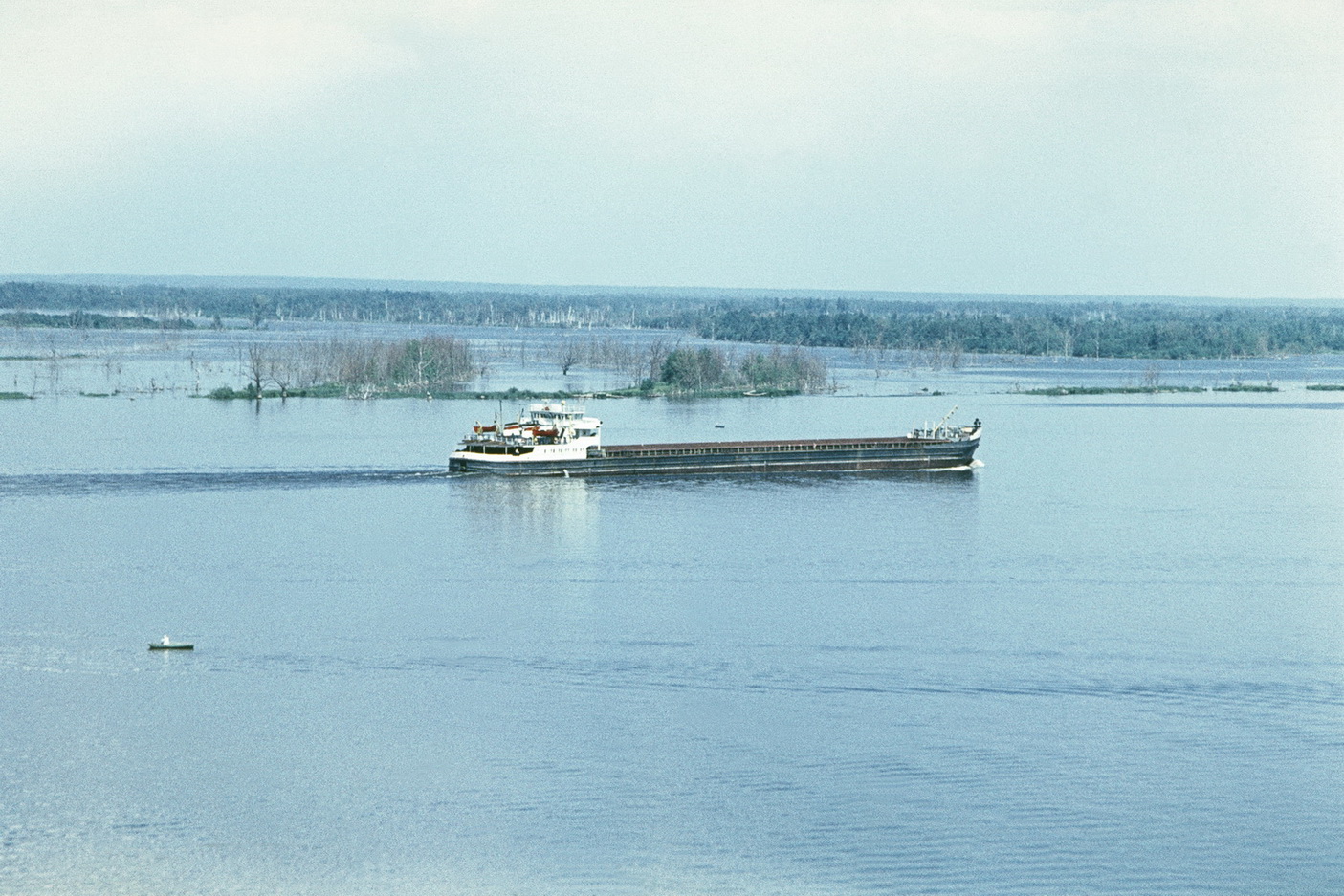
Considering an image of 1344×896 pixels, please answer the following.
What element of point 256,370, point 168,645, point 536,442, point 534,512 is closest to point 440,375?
point 256,370

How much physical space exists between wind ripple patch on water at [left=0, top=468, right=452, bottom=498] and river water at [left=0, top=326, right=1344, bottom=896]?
0.16 meters

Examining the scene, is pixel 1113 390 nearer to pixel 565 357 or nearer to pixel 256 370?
pixel 565 357

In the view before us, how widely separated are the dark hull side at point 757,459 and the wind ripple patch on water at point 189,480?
1.67 m

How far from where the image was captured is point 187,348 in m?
82.5

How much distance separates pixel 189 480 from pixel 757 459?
10.9m

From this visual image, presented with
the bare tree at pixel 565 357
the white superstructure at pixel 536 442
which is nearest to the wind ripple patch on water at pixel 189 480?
the white superstructure at pixel 536 442

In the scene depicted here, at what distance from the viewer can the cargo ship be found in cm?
3291

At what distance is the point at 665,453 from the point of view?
3372 cm

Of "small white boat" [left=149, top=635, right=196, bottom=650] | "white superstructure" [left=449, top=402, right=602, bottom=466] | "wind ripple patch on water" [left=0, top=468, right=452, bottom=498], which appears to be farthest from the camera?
"white superstructure" [left=449, top=402, right=602, bottom=466]

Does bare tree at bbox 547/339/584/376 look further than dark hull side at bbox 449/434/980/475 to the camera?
Yes

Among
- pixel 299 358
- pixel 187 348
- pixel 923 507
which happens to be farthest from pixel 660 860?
pixel 187 348

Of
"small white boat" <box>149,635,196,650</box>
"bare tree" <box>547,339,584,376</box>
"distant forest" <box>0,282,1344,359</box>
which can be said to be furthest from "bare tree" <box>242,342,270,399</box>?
"small white boat" <box>149,635,196,650</box>

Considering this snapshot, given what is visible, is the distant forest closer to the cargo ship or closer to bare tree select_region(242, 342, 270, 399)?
bare tree select_region(242, 342, 270, 399)

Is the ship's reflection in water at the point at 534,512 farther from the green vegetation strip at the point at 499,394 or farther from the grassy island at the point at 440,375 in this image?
the grassy island at the point at 440,375
